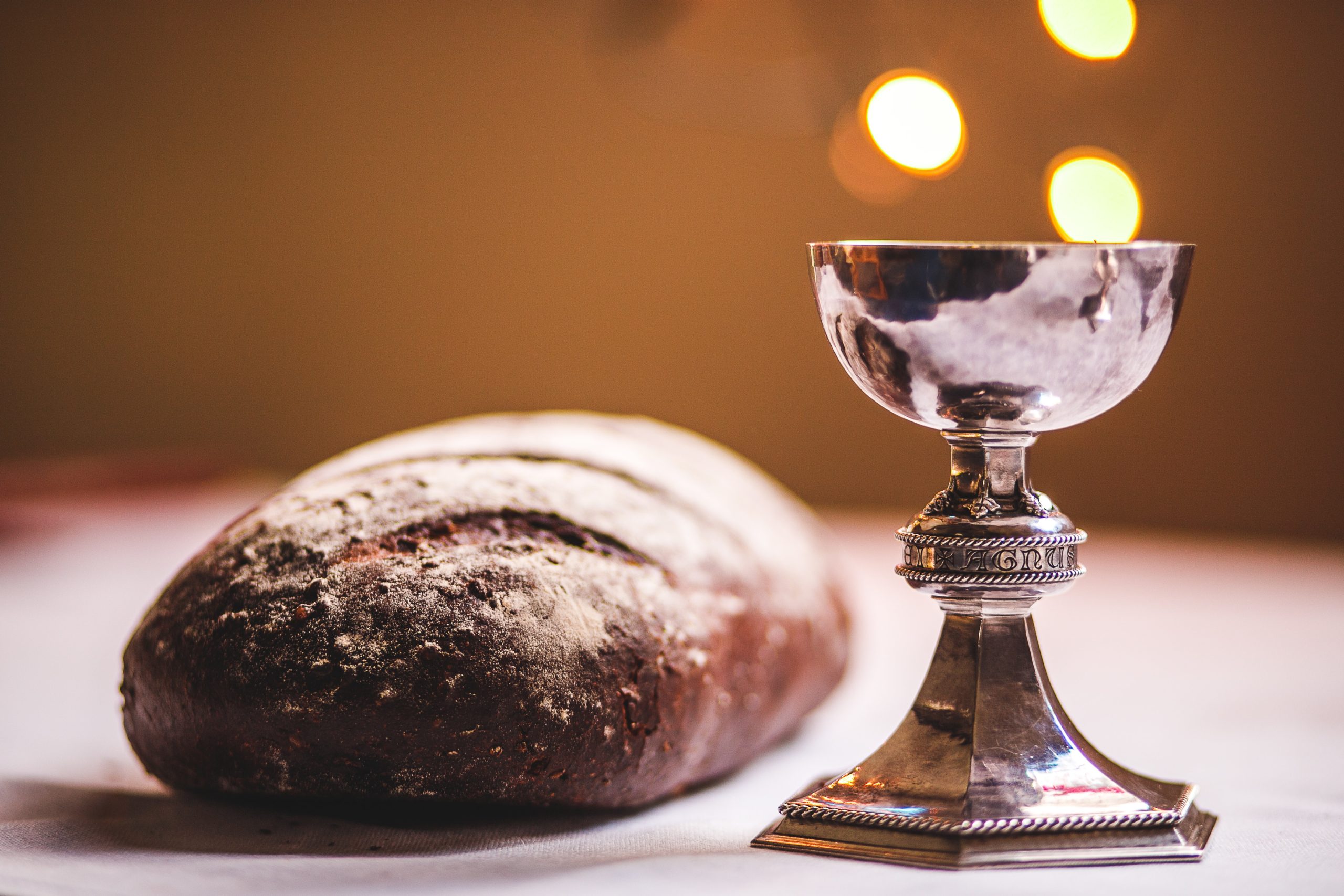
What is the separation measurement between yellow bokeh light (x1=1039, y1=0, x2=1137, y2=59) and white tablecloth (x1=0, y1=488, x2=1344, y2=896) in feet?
2.87

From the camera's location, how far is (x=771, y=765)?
1533 mm

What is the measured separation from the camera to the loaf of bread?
46.1 inches

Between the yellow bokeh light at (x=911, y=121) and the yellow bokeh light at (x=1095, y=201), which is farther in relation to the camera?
the yellow bokeh light at (x=1095, y=201)

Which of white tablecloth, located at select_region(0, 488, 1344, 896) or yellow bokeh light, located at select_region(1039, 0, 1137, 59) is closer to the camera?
white tablecloth, located at select_region(0, 488, 1344, 896)

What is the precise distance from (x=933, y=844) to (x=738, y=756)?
0.43 m

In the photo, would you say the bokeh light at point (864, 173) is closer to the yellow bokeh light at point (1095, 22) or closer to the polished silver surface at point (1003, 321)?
the yellow bokeh light at point (1095, 22)

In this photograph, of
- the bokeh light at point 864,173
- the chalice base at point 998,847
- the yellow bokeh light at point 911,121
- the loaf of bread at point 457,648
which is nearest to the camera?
the chalice base at point 998,847

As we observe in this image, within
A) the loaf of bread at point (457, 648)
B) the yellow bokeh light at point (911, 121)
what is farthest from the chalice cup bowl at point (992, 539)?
the yellow bokeh light at point (911, 121)

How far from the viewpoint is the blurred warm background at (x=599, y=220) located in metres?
4.88

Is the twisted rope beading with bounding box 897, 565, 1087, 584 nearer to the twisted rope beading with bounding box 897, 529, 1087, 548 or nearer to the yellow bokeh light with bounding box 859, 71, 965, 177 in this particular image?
the twisted rope beading with bounding box 897, 529, 1087, 548

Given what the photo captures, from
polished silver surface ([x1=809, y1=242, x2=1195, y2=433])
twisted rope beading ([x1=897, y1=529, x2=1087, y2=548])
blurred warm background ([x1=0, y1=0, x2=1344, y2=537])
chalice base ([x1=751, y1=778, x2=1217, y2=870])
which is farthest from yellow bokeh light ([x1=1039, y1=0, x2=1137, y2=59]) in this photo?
blurred warm background ([x1=0, y1=0, x2=1344, y2=537])

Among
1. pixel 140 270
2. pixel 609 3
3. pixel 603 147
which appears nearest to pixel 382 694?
pixel 609 3

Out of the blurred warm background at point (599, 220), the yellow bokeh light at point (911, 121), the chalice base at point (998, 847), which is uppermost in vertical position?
the blurred warm background at point (599, 220)

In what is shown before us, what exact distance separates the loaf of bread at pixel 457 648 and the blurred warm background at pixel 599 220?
10.4ft
